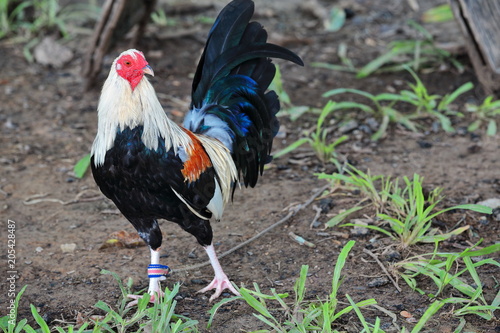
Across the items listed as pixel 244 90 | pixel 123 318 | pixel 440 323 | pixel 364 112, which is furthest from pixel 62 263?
pixel 364 112

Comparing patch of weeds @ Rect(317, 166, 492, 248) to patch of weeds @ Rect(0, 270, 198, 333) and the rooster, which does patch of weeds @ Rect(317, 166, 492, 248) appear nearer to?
the rooster

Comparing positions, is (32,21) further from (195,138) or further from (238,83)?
(195,138)

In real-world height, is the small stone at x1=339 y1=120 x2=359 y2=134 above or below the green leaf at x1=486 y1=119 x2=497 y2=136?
above

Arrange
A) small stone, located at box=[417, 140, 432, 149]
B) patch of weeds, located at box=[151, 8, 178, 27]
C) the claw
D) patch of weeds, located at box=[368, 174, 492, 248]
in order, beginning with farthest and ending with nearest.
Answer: patch of weeds, located at box=[151, 8, 178, 27] < small stone, located at box=[417, 140, 432, 149] < patch of weeds, located at box=[368, 174, 492, 248] < the claw

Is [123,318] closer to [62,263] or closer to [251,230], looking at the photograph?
[62,263]

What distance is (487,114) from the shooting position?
19.7 ft

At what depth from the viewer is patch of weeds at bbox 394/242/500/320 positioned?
11.1ft

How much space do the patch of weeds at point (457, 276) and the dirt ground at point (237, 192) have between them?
2.8 inches

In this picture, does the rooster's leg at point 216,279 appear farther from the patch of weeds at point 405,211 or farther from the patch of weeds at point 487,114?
the patch of weeds at point 487,114

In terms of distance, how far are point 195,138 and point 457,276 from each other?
1837mm

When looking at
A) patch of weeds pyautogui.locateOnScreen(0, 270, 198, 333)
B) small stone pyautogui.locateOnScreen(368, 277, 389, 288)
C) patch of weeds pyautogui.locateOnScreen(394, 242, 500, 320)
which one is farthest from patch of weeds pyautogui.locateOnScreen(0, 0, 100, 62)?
patch of weeds pyautogui.locateOnScreen(394, 242, 500, 320)

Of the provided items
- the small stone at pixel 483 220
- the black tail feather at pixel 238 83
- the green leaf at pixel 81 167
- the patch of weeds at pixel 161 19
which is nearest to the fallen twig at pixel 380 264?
the small stone at pixel 483 220

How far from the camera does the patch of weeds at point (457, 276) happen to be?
3.38 metres

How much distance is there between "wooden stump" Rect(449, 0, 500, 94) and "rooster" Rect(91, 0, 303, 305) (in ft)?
9.20
